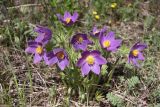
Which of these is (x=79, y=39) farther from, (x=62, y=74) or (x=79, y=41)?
(x=62, y=74)

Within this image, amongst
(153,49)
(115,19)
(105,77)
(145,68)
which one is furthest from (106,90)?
(115,19)

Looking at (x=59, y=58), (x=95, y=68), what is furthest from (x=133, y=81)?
(x=59, y=58)

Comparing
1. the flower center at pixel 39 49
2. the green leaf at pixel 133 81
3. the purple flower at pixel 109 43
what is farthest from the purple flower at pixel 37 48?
the green leaf at pixel 133 81

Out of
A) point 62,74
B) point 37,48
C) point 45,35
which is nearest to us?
point 45,35

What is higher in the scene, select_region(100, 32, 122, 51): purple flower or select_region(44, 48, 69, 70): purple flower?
select_region(100, 32, 122, 51): purple flower

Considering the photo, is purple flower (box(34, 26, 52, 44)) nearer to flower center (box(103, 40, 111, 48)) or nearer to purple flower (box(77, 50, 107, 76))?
purple flower (box(77, 50, 107, 76))

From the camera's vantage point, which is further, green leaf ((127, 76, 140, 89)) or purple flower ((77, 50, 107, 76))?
green leaf ((127, 76, 140, 89))

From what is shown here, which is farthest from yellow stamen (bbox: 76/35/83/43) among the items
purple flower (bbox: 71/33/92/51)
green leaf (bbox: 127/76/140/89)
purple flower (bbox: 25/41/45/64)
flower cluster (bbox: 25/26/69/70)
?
green leaf (bbox: 127/76/140/89)

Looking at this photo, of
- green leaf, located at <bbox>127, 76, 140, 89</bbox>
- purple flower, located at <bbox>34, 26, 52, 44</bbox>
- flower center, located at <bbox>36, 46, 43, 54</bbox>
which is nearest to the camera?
purple flower, located at <bbox>34, 26, 52, 44</bbox>

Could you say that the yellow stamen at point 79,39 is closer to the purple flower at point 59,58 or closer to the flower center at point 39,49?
the purple flower at point 59,58
